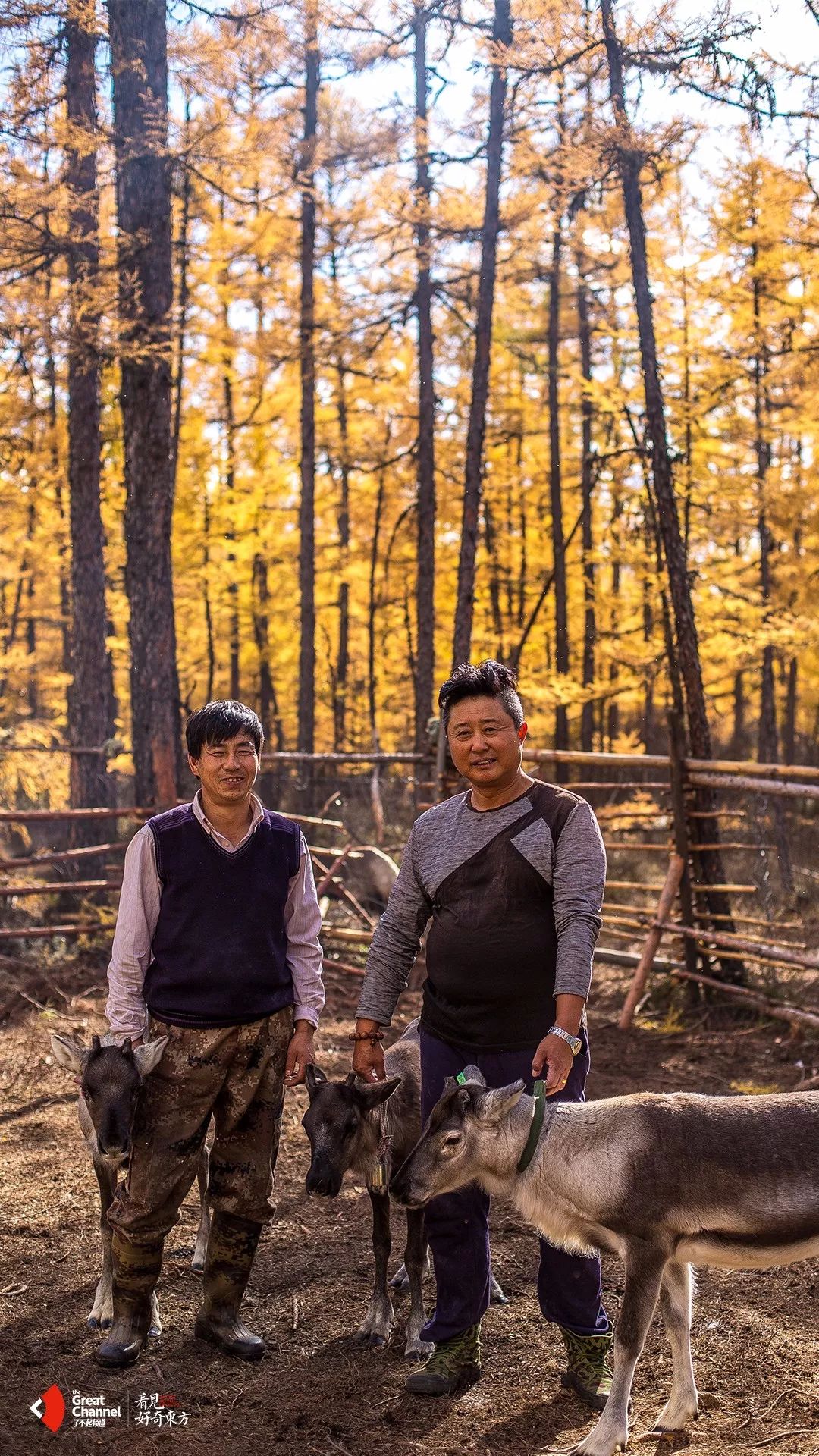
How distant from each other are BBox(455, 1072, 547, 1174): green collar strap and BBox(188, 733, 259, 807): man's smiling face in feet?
3.86

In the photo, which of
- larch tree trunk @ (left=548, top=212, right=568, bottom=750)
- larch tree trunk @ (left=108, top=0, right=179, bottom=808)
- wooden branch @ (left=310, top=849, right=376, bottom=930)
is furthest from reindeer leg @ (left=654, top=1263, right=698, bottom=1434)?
larch tree trunk @ (left=548, top=212, right=568, bottom=750)

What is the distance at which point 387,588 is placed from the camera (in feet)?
79.7

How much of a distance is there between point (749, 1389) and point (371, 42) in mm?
12951

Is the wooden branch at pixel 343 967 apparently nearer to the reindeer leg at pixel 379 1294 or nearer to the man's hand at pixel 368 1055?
the reindeer leg at pixel 379 1294

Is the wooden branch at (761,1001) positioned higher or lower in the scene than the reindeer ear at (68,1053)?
lower

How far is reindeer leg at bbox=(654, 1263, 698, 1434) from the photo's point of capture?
3.50 meters

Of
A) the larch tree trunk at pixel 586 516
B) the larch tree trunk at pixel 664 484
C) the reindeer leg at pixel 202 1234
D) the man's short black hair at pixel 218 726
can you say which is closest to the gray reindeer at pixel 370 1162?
the reindeer leg at pixel 202 1234

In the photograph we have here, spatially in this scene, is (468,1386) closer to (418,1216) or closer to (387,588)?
(418,1216)

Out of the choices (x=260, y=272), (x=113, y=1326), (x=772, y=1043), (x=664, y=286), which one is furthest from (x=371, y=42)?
(x=113, y=1326)

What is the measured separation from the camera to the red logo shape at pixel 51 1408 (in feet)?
11.6

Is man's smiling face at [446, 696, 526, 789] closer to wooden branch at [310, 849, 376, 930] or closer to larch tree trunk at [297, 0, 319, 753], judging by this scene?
wooden branch at [310, 849, 376, 930]

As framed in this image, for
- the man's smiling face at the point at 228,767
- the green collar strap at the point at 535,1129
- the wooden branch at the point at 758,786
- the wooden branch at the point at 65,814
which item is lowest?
the green collar strap at the point at 535,1129

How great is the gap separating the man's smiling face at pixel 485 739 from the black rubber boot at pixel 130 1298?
6.22ft

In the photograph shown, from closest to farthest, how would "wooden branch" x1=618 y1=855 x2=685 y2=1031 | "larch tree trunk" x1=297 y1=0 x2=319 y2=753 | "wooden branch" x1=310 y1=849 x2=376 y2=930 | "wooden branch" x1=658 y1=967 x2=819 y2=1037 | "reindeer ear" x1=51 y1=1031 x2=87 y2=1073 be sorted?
1. "reindeer ear" x1=51 y1=1031 x2=87 y2=1073
2. "wooden branch" x1=658 y1=967 x2=819 y2=1037
3. "wooden branch" x1=618 y1=855 x2=685 y2=1031
4. "wooden branch" x1=310 y1=849 x2=376 y2=930
5. "larch tree trunk" x1=297 y1=0 x2=319 y2=753
